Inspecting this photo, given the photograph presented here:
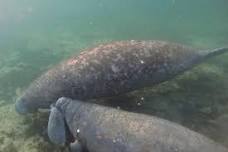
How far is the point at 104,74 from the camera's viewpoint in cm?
598

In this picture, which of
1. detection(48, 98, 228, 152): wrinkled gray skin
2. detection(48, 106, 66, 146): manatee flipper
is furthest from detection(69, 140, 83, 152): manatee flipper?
detection(48, 106, 66, 146): manatee flipper

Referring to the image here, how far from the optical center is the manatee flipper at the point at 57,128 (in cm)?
496

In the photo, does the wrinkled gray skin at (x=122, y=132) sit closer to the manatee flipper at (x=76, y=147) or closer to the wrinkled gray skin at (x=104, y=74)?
the manatee flipper at (x=76, y=147)

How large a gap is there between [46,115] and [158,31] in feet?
34.8

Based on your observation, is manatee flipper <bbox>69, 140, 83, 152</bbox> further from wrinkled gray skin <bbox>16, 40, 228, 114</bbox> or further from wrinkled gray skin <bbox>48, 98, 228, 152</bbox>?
wrinkled gray skin <bbox>16, 40, 228, 114</bbox>

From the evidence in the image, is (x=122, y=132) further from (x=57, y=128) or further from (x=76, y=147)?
(x=57, y=128)

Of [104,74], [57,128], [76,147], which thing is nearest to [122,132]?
[76,147]

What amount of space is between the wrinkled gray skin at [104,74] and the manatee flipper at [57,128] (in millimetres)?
657

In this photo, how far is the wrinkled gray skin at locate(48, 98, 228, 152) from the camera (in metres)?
3.74

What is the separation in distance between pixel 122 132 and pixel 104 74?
6.56ft

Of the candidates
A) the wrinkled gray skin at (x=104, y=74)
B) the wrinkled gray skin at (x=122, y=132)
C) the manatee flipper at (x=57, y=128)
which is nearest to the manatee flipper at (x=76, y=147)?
the wrinkled gray skin at (x=122, y=132)

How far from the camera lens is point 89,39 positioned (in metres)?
13.5

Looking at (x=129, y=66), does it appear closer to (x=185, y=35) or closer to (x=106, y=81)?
(x=106, y=81)

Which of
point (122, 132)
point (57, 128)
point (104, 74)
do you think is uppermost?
point (122, 132)
